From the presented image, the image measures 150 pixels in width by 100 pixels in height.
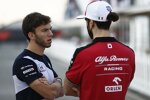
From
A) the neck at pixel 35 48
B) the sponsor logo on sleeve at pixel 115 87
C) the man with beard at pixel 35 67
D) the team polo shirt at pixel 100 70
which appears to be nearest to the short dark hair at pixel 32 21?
the man with beard at pixel 35 67

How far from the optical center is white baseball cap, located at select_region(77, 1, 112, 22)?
15.8ft

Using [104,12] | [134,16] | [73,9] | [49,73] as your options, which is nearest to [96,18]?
[104,12]

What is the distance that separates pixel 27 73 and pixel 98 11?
0.78 m

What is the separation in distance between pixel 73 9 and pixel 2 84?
3926cm

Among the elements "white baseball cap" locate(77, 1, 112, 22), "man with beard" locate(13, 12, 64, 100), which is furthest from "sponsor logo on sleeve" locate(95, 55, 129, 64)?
"man with beard" locate(13, 12, 64, 100)

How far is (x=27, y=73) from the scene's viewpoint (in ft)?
16.3

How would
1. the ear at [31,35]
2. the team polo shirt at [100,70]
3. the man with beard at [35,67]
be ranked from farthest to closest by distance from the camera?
the ear at [31,35], the man with beard at [35,67], the team polo shirt at [100,70]

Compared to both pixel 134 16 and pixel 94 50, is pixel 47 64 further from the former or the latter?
pixel 134 16

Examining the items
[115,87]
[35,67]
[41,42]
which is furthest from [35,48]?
[115,87]

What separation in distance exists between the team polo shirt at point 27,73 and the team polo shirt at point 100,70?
37cm

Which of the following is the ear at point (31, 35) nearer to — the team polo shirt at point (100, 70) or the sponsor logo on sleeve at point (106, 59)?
the team polo shirt at point (100, 70)

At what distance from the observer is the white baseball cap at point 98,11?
4805 millimetres

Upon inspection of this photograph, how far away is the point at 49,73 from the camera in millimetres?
5199

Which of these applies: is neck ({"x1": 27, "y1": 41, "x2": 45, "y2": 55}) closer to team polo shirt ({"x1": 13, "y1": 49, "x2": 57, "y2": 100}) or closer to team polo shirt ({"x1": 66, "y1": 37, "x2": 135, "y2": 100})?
team polo shirt ({"x1": 13, "y1": 49, "x2": 57, "y2": 100})
